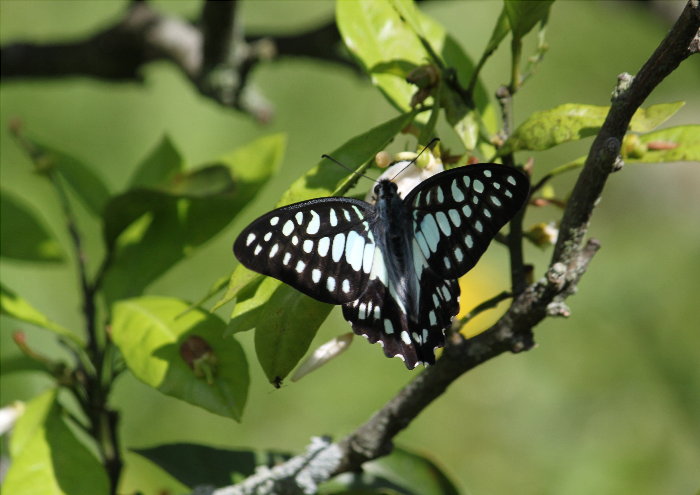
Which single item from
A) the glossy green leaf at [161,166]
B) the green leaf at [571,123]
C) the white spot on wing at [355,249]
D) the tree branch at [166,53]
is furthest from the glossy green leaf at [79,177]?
the green leaf at [571,123]

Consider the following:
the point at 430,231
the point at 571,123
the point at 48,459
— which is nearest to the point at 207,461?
the point at 48,459

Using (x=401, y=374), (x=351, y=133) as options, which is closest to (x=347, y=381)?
(x=401, y=374)

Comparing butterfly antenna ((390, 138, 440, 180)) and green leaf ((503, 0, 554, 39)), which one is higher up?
green leaf ((503, 0, 554, 39))

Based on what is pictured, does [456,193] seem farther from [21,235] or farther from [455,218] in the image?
[21,235]

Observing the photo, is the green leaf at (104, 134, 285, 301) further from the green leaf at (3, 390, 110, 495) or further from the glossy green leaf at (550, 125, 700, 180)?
the glossy green leaf at (550, 125, 700, 180)

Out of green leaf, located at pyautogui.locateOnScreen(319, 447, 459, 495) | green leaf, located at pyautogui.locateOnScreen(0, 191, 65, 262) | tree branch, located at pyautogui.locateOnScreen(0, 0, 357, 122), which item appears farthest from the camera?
tree branch, located at pyautogui.locateOnScreen(0, 0, 357, 122)

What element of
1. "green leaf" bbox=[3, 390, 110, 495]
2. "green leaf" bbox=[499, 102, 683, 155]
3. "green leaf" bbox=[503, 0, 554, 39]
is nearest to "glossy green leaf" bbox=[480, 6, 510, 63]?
"green leaf" bbox=[503, 0, 554, 39]

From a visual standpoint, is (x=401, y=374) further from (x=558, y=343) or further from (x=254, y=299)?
(x=254, y=299)

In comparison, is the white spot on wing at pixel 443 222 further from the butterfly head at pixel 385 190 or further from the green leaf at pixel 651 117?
the green leaf at pixel 651 117
